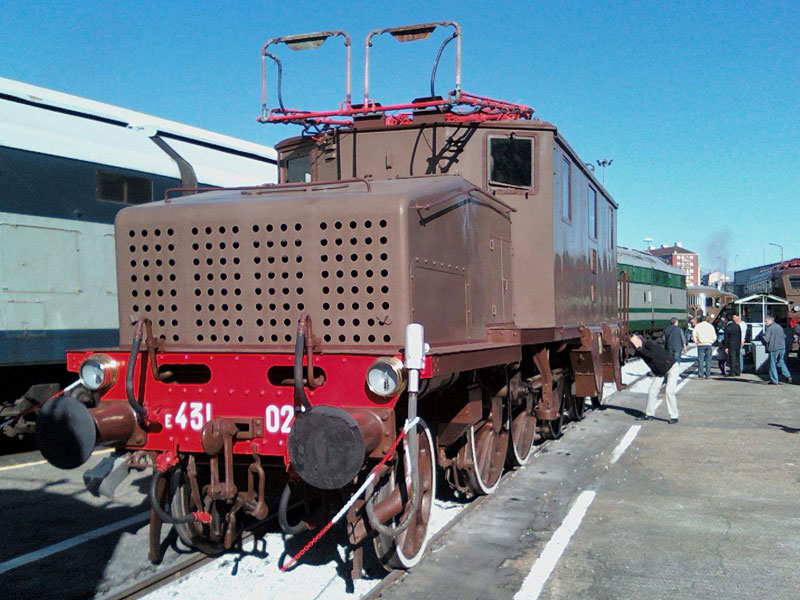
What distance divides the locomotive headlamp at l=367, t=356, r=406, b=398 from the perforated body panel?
281 millimetres

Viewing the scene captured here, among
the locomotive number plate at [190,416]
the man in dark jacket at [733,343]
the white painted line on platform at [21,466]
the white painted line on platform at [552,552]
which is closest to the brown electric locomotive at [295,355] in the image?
the locomotive number plate at [190,416]

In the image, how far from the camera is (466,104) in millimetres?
6301

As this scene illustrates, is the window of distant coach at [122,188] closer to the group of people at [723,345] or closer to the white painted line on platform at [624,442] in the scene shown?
the white painted line on platform at [624,442]

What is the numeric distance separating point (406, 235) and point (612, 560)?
2.69 meters

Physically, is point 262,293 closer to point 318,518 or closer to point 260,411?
point 260,411

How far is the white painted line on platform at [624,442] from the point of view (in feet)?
28.5

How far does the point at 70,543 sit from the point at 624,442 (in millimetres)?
6750

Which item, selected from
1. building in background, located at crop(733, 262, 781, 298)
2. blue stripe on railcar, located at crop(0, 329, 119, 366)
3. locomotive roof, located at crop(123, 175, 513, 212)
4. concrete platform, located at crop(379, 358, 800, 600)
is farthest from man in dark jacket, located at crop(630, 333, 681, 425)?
building in background, located at crop(733, 262, 781, 298)

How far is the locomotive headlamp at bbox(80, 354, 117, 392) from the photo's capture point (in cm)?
455

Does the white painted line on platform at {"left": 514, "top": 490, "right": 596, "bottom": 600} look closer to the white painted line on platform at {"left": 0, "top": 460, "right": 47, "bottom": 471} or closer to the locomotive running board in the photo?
the locomotive running board

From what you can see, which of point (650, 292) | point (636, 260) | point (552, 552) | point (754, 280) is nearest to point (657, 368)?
point (552, 552)

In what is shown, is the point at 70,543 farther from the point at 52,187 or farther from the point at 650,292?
the point at 650,292

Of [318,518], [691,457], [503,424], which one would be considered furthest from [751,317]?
[318,518]

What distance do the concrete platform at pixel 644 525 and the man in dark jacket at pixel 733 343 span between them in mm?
8153
